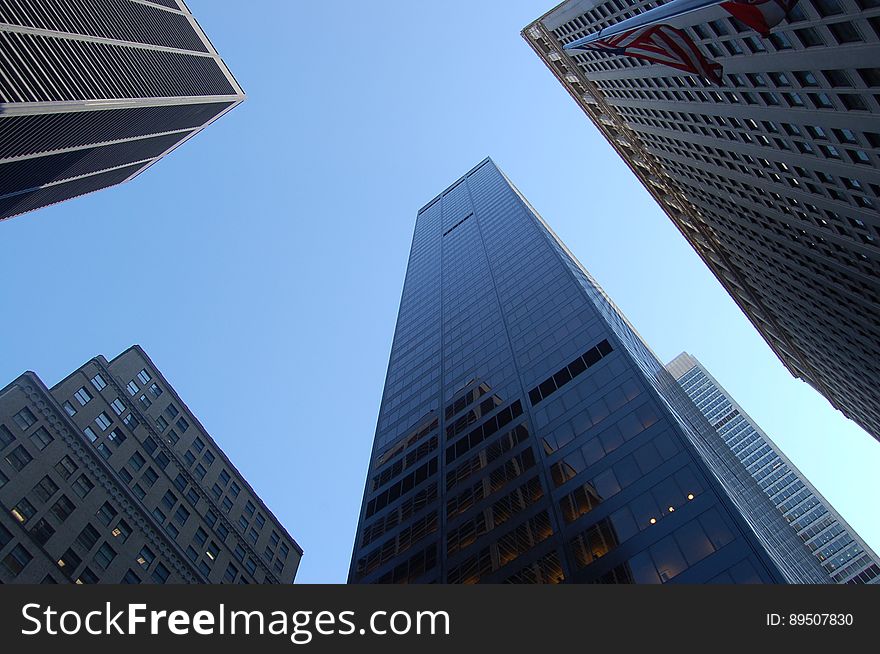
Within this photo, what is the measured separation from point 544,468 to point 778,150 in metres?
31.1

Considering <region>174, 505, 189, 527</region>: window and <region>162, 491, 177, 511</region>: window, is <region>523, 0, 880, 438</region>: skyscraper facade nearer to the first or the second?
<region>162, 491, 177, 511</region>: window

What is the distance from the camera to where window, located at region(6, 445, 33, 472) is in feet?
181

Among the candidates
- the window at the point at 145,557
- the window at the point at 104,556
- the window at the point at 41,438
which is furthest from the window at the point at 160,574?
the window at the point at 41,438

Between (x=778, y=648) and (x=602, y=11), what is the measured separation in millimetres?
66435

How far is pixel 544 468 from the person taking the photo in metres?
49.6

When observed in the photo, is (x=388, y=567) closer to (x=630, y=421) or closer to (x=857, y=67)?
(x=630, y=421)

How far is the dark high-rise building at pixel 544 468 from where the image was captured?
125 ft

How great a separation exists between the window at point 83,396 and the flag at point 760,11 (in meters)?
67.7

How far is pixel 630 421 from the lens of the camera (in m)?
47.9

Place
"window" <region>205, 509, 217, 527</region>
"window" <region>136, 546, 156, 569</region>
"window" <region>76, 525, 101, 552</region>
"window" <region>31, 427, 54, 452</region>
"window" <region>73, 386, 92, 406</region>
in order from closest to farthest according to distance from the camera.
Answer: "window" <region>76, 525, 101, 552</region> < "window" <region>31, 427, 54, 452</region> < "window" <region>136, 546, 156, 569</region> < "window" <region>73, 386, 92, 406</region> < "window" <region>205, 509, 217, 527</region>

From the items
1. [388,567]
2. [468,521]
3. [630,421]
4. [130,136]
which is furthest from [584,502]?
[130,136]

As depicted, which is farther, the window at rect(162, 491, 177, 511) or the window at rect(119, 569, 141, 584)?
the window at rect(162, 491, 177, 511)

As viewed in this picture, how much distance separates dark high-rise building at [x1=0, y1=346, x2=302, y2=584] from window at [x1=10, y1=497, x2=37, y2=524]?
98 millimetres

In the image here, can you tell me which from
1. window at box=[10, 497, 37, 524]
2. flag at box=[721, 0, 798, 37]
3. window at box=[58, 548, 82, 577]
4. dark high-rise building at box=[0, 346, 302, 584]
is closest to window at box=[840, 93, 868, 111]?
flag at box=[721, 0, 798, 37]
